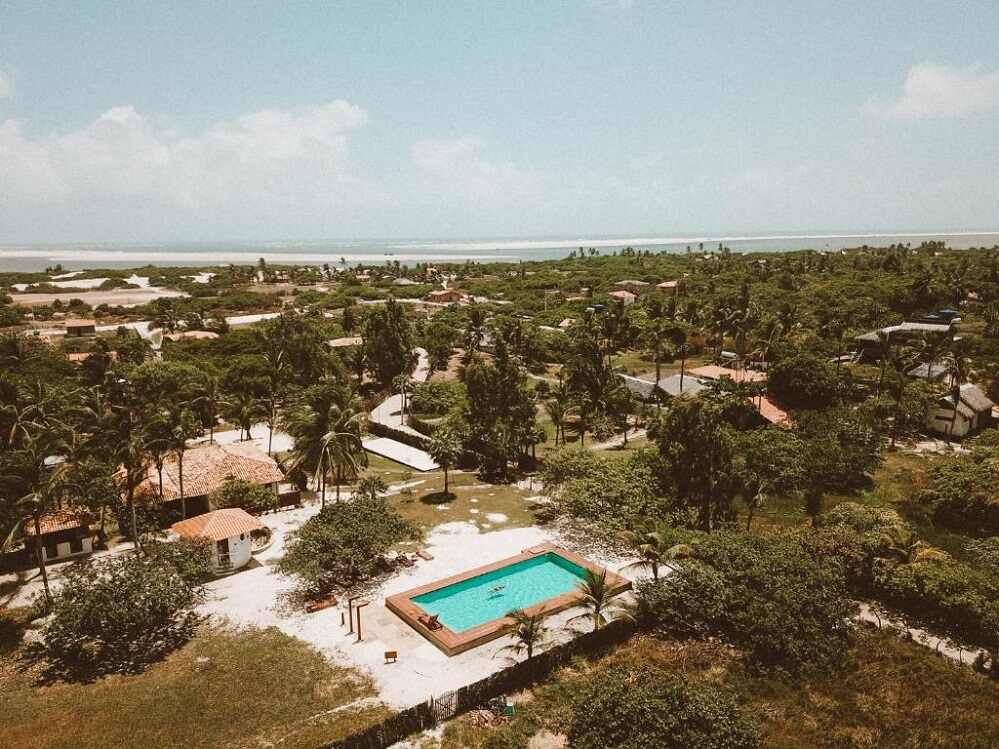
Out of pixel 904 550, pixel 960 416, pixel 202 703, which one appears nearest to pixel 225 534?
pixel 202 703

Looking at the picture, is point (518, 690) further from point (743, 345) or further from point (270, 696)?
point (743, 345)

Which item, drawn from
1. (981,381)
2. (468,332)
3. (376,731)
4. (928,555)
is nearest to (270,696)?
(376,731)

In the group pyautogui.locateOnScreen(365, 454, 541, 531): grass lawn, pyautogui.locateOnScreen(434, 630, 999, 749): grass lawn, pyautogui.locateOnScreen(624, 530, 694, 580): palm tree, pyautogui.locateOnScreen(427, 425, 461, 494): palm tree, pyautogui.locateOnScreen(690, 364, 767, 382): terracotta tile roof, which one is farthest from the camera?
pyautogui.locateOnScreen(690, 364, 767, 382): terracotta tile roof

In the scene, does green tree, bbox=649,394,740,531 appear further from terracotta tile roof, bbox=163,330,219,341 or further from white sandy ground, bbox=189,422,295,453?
terracotta tile roof, bbox=163,330,219,341

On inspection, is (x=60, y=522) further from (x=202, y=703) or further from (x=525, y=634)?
(x=525, y=634)

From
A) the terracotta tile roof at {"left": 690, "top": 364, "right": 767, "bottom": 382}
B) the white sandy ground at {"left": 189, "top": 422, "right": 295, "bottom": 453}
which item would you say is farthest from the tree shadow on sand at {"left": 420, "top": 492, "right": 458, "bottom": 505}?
the terracotta tile roof at {"left": 690, "top": 364, "right": 767, "bottom": 382}

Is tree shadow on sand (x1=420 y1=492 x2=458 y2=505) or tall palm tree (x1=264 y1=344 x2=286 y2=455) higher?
tall palm tree (x1=264 y1=344 x2=286 y2=455)
